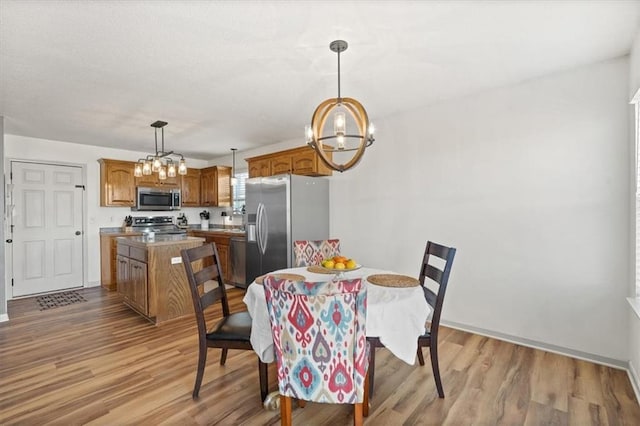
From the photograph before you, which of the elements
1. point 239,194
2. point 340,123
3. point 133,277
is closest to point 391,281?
point 340,123

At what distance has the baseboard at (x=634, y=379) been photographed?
216cm

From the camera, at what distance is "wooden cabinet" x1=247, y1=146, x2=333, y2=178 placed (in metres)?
4.55

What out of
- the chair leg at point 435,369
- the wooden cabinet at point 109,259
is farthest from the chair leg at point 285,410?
the wooden cabinet at point 109,259

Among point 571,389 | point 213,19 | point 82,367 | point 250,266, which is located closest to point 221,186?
point 250,266

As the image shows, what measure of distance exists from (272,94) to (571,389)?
11.6 feet

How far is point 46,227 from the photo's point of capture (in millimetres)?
4996

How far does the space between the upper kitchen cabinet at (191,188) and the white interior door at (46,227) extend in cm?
170

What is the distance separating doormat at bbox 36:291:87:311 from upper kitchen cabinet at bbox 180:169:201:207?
94.8 inches

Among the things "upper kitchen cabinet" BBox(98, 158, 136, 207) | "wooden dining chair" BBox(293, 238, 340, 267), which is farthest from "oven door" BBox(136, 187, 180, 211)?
"wooden dining chair" BBox(293, 238, 340, 267)

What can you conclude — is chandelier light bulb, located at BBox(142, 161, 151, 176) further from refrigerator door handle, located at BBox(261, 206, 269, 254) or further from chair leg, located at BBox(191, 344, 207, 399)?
chair leg, located at BBox(191, 344, 207, 399)

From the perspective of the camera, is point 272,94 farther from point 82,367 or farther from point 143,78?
point 82,367

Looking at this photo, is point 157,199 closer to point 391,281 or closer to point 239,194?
point 239,194

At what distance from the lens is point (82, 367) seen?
8.54ft

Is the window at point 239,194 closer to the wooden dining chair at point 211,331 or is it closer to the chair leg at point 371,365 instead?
the wooden dining chair at point 211,331
